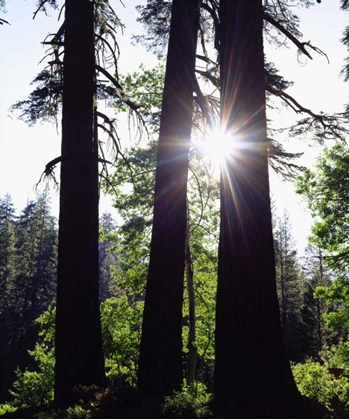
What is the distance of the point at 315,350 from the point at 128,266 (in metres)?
35.0

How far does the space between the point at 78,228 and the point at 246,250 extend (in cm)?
284

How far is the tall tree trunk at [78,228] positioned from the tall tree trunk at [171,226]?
99 centimetres

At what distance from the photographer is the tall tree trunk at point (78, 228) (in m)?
5.78

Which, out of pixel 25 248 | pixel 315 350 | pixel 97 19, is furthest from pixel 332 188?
pixel 25 248

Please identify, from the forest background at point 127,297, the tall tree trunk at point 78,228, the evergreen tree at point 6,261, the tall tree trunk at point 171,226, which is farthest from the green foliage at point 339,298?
the evergreen tree at point 6,261

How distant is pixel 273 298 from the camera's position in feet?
14.4

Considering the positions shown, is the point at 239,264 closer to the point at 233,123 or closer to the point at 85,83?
the point at 233,123

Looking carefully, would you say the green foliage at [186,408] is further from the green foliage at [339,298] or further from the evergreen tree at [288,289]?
the evergreen tree at [288,289]

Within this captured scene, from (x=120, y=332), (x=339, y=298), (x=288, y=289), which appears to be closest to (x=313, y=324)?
(x=288, y=289)

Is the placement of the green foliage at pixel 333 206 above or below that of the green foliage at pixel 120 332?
above

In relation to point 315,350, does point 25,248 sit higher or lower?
higher

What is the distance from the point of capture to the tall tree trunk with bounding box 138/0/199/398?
5250mm

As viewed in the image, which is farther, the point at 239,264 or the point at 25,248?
the point at 25,248

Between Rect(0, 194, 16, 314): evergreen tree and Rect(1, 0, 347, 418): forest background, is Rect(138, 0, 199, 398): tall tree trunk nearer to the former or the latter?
Rect(1, 0, 347, 418): forest background
